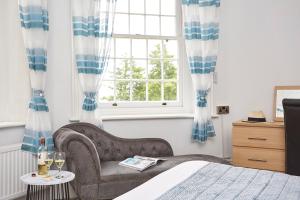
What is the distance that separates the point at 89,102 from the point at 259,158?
6.52 ft

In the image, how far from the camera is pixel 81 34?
3320 mm

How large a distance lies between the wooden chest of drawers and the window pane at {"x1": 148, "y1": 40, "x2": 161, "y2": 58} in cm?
128

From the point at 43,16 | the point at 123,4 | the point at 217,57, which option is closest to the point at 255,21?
the point at 217,57

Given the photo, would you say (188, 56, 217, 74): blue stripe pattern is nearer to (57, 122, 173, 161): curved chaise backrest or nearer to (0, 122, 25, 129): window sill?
(57, 122, 173, 161): curved chaise backrest

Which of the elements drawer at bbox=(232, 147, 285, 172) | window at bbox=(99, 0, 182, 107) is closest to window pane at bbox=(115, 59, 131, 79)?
window at bbox=(99, 0, 182, 107)

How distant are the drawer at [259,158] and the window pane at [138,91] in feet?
4.15

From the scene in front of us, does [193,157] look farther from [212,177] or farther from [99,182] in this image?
[212,177]

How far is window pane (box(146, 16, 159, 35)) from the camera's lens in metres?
3.79

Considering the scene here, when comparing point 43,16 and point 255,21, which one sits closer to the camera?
point 43,16

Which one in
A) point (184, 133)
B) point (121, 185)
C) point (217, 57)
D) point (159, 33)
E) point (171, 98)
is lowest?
point (121, 185)

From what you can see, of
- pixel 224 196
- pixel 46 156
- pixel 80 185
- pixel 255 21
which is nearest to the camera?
pixel 224 196

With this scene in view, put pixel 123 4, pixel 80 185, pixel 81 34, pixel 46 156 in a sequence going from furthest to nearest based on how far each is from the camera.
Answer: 1. pixel 123 4
2. pixel 81 34
3. pixel 80 185
4. pixel 46 156

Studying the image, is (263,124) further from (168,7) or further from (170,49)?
(168,7)

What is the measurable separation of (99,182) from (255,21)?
2842mm
